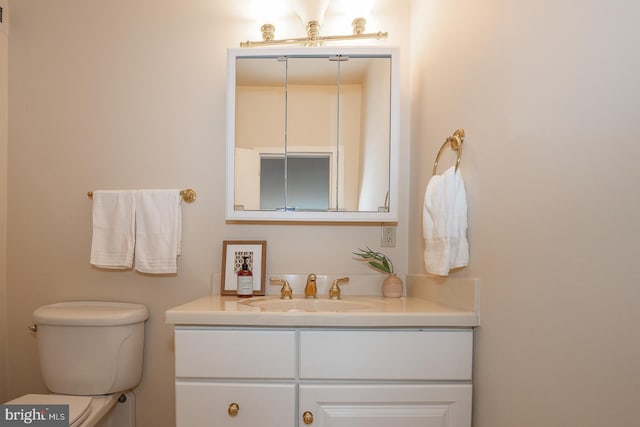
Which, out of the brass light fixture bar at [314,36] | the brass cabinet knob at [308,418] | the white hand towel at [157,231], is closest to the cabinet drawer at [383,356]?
the brass cabinet knob at [308,418]

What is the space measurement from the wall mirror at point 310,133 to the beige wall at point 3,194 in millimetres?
1089

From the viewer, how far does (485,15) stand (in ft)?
3.28

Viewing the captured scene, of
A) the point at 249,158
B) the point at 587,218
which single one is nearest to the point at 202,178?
the point at 249,158

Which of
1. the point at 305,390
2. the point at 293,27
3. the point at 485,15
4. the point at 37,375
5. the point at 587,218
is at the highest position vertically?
the point at 293,27

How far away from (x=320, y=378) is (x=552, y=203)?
2.59ft

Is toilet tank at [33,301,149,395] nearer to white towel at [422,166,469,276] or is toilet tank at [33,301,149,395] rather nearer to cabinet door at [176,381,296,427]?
cabinet door at [176,381,296,427]

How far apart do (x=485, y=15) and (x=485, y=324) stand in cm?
92

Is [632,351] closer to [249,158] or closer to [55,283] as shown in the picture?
[249,158]

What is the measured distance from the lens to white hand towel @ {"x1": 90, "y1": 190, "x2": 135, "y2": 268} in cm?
145

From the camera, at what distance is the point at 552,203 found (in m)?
0.73

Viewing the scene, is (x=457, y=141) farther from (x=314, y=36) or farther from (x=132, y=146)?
(x=132, y=146)

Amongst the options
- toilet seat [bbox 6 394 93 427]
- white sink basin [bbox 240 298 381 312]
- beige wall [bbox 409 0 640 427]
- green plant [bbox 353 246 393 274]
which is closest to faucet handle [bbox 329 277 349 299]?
white sink basin [bbox 240 298 381 312]

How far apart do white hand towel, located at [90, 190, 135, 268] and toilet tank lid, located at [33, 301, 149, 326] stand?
19 centimetres

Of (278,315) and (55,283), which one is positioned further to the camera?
(55,283)
